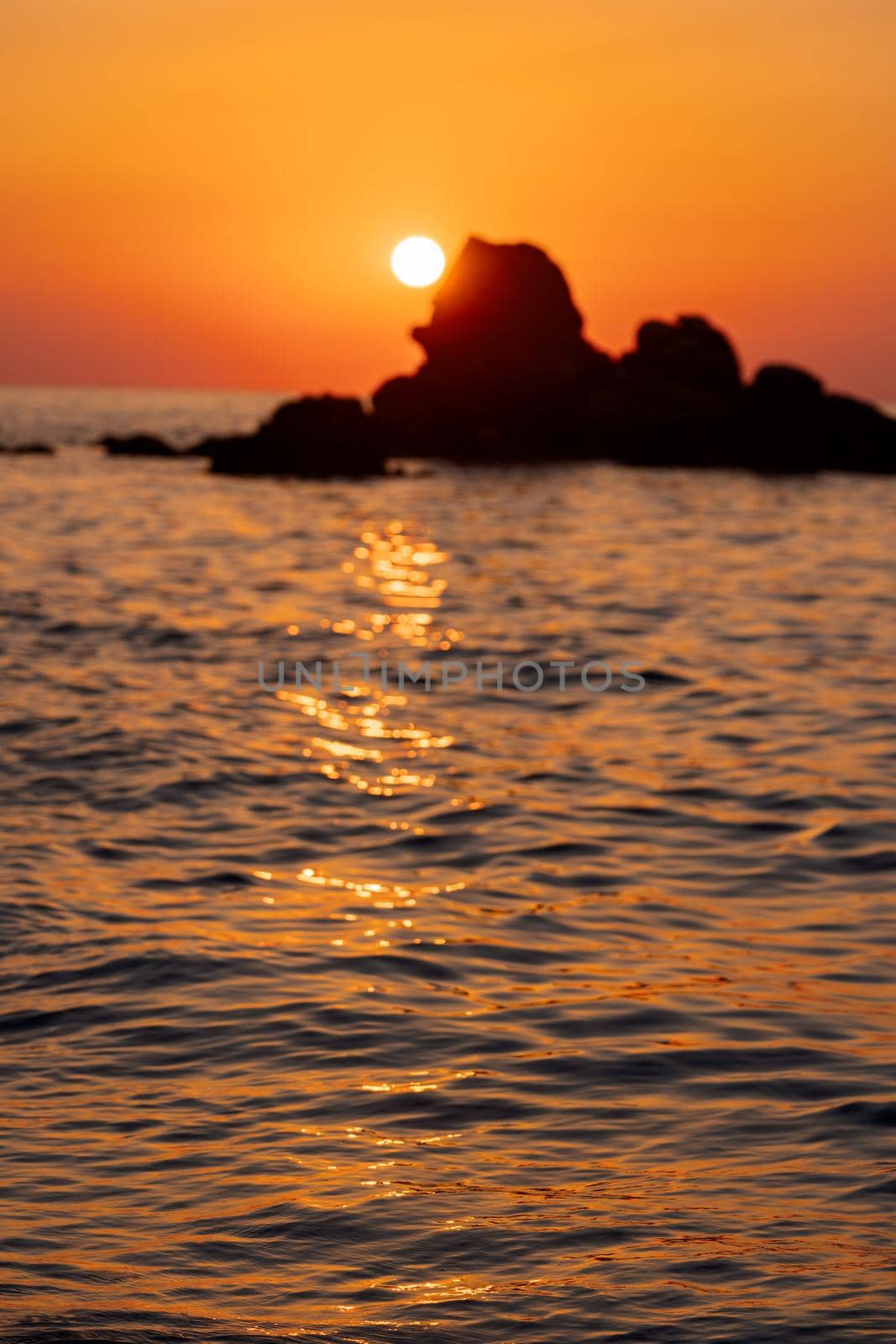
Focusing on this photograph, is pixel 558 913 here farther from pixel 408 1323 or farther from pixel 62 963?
pixel 408 1323

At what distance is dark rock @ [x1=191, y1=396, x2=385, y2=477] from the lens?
6825 centimetres

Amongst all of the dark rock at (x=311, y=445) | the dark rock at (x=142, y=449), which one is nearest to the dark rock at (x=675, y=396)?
the dark rock at (x=311, y=445)

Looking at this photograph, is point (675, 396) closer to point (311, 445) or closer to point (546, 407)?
point (546, 407)

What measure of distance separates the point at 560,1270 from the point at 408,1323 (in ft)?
2.05

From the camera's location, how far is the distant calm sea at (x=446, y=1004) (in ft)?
18.4

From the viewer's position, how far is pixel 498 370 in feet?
289

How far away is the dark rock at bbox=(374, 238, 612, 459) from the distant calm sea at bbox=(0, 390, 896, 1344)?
6705cm

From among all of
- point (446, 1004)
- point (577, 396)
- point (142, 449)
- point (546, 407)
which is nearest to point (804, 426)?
point (577, 396)

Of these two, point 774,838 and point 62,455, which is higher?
point 62,455

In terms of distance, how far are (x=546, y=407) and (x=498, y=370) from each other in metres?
3.21

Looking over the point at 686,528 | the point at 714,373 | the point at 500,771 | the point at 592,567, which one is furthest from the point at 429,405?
the point at 500,771

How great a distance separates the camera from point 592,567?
35.8 metres

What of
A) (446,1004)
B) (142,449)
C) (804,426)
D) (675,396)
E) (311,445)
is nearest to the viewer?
(446,1004)

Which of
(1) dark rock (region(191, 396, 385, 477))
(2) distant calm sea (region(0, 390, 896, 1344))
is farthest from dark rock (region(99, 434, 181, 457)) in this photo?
(2) distant calm sea (region(0, 390, 896, 1344))
